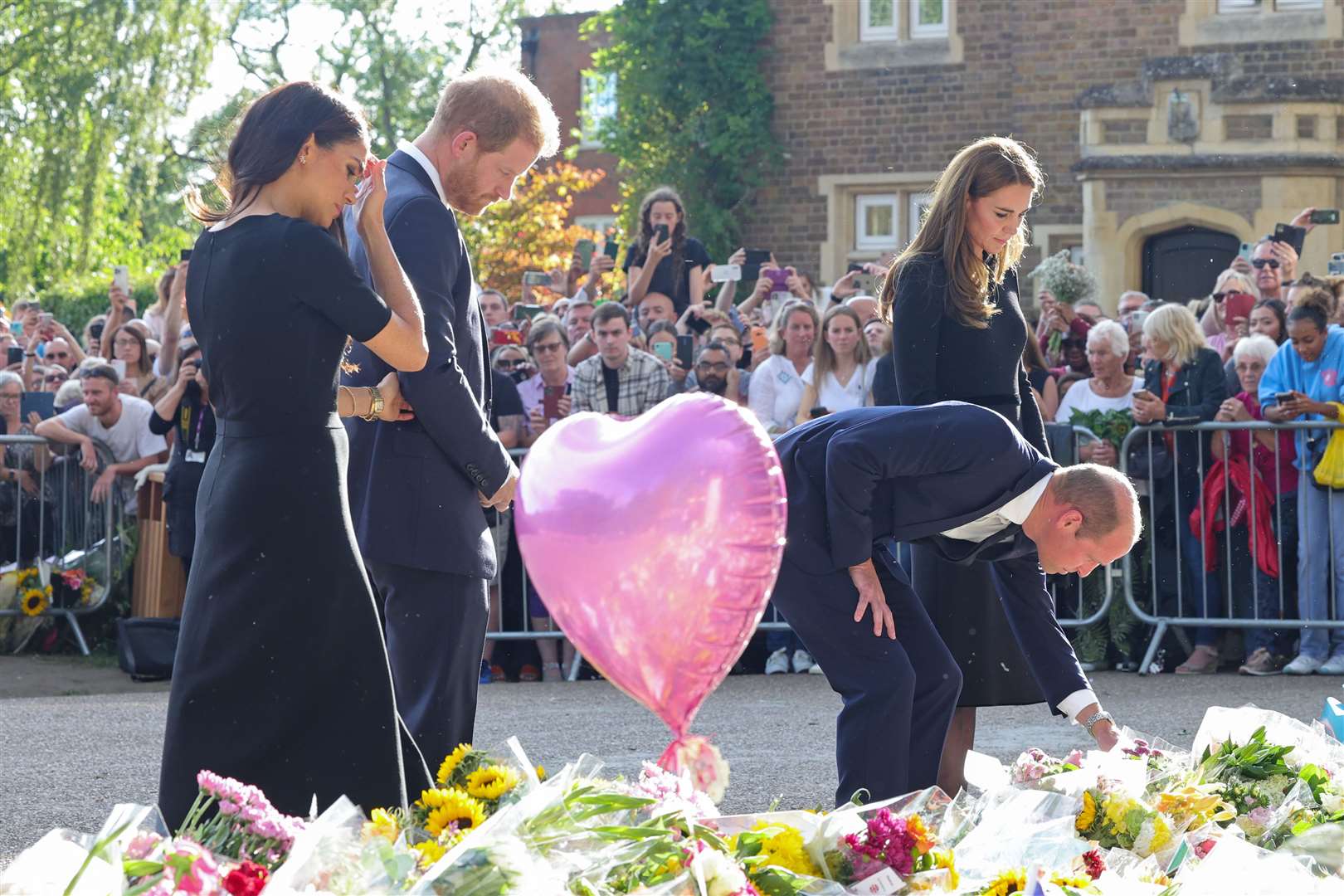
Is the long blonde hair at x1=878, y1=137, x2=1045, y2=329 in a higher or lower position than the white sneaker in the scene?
higher

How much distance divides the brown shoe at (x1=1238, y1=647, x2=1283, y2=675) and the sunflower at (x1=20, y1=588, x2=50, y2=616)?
267 inches

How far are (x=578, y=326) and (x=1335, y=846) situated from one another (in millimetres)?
8663

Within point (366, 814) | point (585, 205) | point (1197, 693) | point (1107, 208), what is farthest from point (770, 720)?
point (585, 205)

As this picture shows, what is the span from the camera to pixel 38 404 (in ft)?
41.6

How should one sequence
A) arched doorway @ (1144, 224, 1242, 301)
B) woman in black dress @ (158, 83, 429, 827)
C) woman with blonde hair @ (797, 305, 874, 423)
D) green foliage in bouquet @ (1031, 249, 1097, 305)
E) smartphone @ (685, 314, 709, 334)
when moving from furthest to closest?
arched doorway @ (1144, 224, 1242, 301), green foliage in bouquet @ (1031, 249, 1097, 305), smartphone @ (685, 314, 709, 334), woman with blonde hair @ (797, 305, 874, 423), woman in black dress @ (158, 83, 429, 827)

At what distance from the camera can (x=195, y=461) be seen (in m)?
10.4

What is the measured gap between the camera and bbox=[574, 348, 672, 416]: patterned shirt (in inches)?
402

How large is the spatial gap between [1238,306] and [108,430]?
6865mm

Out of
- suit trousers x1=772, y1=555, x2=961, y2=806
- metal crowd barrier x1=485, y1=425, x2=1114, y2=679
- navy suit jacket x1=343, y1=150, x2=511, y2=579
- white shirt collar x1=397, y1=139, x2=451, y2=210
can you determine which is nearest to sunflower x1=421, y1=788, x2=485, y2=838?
navy suit jacket x1=343, y1=150, x2=511, y2=579

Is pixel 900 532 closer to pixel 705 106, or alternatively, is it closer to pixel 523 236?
pixel 705 106

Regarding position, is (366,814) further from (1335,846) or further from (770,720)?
(770,720)

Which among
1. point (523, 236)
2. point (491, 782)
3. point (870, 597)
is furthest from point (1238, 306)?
point (523, 236)

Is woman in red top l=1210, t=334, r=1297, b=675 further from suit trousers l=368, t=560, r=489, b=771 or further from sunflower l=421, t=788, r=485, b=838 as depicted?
sunflower l=421, t=788, r=485, b=838

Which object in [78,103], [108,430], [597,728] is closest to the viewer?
[597,728]
